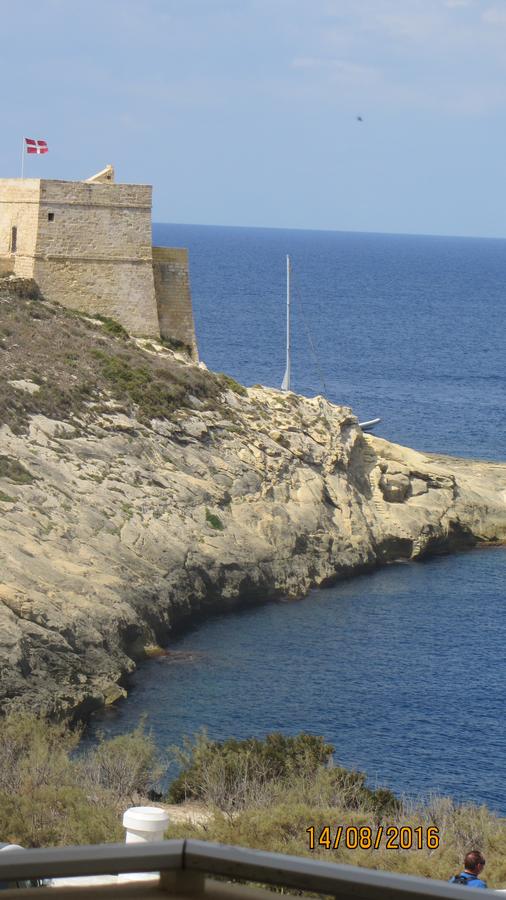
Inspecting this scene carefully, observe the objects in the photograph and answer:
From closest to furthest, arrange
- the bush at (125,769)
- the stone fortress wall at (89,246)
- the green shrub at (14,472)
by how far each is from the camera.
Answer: the bush at (125,769)
the green shrub at (14,472)
the stone fortress wall at (89,246)

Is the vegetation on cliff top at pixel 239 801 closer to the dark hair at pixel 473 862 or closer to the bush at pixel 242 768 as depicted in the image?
the bush at pixel 242 768

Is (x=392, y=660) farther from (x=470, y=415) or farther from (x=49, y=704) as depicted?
(x=470, y=415)

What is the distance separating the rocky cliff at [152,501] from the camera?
3095 cm

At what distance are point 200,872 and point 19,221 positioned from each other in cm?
4139

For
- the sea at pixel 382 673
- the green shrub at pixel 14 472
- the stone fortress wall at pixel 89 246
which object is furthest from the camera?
the stone fortress wall at pixel 89 246

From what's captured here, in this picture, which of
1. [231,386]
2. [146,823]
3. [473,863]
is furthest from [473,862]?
[231,386]

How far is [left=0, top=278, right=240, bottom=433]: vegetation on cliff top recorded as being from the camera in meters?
41.4

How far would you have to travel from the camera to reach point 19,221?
139 ft

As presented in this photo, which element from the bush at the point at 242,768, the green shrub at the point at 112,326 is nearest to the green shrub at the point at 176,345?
the green shrub at the point at 112,326

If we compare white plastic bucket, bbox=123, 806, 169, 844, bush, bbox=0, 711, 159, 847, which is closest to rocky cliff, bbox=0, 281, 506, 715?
bush, bbox=0, 711, 159, 847

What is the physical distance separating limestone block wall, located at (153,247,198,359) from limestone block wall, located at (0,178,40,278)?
4503mm

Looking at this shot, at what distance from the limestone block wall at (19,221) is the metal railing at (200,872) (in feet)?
132

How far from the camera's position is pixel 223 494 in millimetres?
40719

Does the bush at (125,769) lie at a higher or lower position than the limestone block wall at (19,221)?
lower
